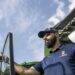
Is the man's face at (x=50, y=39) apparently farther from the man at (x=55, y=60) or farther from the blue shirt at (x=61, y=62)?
the blue shirt at (x=61, y=62)

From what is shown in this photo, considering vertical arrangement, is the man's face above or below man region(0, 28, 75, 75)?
above

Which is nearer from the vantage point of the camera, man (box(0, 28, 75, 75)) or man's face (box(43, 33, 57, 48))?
man (box(0, 28, 75, 75))

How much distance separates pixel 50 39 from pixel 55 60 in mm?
517

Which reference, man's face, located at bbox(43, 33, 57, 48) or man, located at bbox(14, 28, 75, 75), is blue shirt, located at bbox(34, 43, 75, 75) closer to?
man, located at bbox(14, 28, 75, 75)

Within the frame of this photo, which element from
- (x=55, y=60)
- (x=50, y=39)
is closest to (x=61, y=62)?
(x=55, y=60)

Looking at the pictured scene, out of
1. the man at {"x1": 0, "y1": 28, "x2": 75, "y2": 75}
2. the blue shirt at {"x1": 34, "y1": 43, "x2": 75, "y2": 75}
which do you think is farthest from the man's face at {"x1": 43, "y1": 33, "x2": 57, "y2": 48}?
the blue shirt at {"x1": 34, "y1": 43, "x2": 75, "y2": 75}

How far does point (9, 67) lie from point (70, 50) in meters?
2.00

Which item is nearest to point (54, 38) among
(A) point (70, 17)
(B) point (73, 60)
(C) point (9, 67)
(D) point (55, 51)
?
(D) point (55, 51)

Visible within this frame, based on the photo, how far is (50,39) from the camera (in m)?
6.98

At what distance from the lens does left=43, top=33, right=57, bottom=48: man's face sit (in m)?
6.92

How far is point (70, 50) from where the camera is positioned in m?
6.59

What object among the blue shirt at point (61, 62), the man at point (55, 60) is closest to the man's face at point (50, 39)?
the man at point (55, 60)

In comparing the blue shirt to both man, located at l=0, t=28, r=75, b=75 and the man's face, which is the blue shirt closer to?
man, located at l=0, t=28, r=75, b=75

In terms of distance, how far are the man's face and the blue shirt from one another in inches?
6.6
